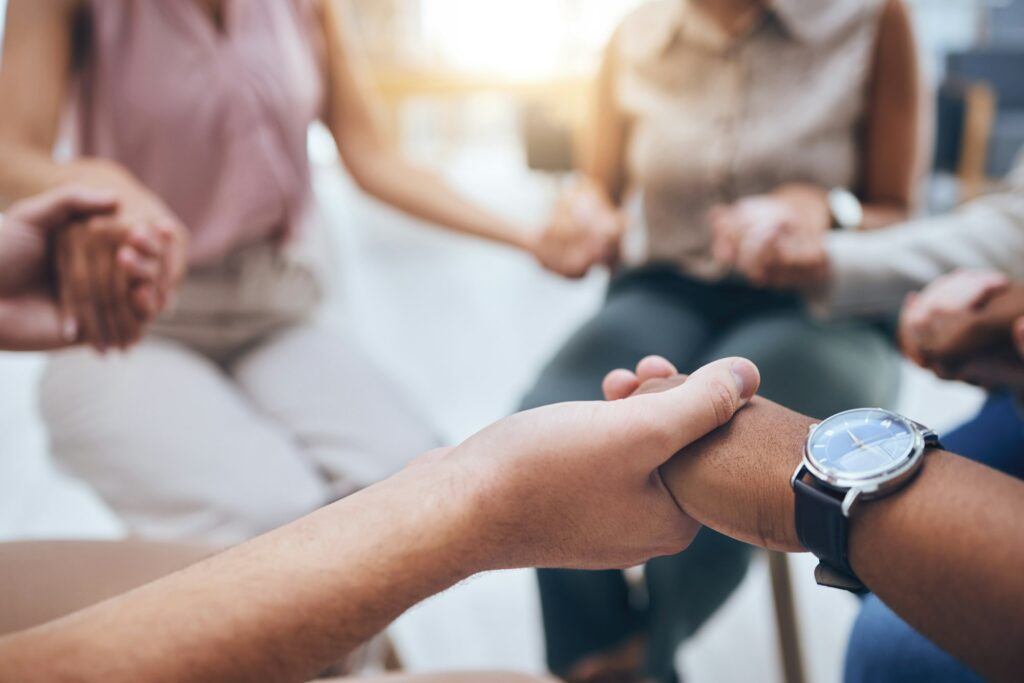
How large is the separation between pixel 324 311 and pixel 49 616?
527 mm

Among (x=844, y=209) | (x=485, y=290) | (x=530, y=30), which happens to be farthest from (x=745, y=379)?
(x=485, y=290)

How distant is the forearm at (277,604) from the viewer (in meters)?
0.31

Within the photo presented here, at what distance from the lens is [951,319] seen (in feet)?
1.78

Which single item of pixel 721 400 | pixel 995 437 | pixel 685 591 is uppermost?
pixel 721 400

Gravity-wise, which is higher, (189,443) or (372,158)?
(372,158)

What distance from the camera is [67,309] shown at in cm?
53

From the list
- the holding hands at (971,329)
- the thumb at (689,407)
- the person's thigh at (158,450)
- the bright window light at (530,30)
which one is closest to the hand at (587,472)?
the thumb at (689,407)

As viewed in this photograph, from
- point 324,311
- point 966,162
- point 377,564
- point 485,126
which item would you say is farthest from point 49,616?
point 966,162

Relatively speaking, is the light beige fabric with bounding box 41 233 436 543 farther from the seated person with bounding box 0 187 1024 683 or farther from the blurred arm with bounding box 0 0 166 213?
the seated person with bounding box 0 187 1024 683

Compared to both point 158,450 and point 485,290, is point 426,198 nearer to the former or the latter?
point 158,450

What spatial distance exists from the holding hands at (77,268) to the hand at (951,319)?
1.84ft

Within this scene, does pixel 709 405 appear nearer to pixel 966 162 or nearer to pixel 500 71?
pixel 500 71

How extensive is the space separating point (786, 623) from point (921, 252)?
0.37 meters

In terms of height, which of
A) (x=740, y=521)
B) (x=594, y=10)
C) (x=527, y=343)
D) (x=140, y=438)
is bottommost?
(x=527, y=343)
